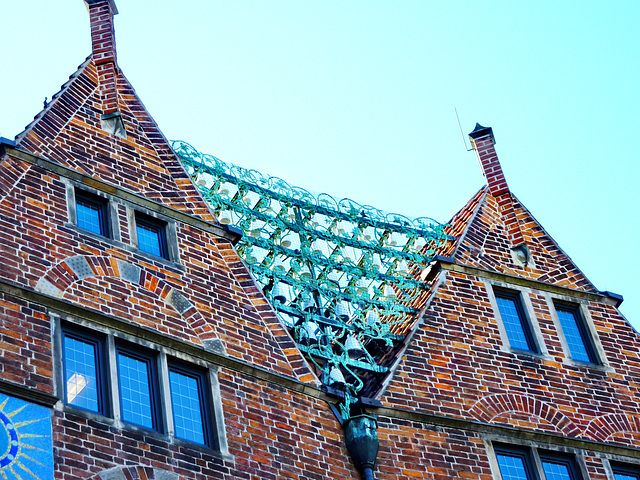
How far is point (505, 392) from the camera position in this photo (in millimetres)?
19750

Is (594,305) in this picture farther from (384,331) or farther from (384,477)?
(384,477)

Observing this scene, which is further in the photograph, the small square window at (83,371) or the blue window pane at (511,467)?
the blue window pane at (511,467)

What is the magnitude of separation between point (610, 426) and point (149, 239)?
24.1 feet

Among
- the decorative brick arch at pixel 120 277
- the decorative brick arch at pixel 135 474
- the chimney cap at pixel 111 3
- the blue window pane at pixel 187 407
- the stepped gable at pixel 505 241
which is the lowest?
the decorative brick arch at pixel 135 474

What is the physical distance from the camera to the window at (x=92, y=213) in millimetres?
18203

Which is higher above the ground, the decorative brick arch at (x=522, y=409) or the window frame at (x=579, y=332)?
the window frame at (x=579, y=332)

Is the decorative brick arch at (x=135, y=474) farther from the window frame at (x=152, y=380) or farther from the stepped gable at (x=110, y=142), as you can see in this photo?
the stepped gable at (x=110, y=142)

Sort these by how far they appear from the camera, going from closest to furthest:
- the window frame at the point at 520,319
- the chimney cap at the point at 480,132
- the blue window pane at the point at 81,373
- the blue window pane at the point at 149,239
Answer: the blue window pane at the point at 81,373
the blue window pane at the point at 149,239
the window frame at the point at 520,319
the chimney cap at the point at 480,132

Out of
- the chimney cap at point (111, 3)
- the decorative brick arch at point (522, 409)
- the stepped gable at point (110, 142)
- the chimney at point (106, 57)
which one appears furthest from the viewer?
the chimney cap at point (111, 3)

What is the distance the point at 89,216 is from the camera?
18.4 meters

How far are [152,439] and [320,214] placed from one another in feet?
24.4

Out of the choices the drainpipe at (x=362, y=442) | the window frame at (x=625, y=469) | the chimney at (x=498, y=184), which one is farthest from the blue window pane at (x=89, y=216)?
the window frame at (x=625, y=469)

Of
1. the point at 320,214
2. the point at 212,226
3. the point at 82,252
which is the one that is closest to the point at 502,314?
the point at 320,214

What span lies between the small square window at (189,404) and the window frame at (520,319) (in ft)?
18.2
